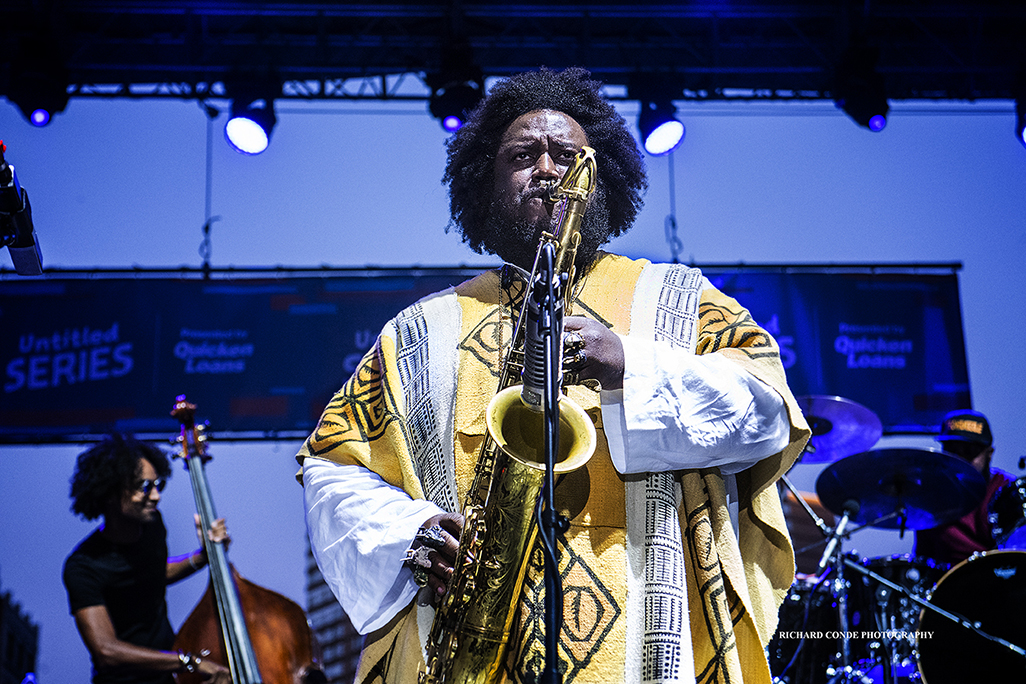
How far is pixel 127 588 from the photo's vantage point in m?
5.26

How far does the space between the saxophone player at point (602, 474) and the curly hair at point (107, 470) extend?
11.3ft

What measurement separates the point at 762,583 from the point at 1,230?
2.29 m

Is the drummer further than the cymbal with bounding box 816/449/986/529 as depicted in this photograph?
Yes

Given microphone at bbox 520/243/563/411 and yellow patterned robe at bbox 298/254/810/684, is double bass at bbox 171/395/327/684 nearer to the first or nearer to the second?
yellow patterned robe at bbox 298/254/810/684

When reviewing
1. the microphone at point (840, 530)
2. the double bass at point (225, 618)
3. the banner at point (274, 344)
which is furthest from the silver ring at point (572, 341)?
the banner at point (274, 344)

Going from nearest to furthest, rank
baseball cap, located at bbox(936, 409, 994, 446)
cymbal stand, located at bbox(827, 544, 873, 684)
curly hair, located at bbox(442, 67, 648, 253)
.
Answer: curly hair, located at bbox(442, 67, 648, 253)
cymbal stand, located at bbox(827, 544, 873, 684)
baseball cap, located at bbox(936, 409, 994, 446)

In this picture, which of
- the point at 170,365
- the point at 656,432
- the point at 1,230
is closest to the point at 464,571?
the point at 656,432

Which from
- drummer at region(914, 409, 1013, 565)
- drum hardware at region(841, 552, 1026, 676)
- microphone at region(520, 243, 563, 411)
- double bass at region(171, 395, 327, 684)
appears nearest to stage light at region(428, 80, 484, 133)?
double bass at region(171, 395, 327, 684)

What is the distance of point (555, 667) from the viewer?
1.74m

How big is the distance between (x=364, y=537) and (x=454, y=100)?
5.05m

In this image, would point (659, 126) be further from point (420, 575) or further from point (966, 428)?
point (420, 575)

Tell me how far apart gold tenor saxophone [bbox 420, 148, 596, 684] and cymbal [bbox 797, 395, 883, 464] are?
→ 4019 mm

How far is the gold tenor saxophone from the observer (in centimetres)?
219

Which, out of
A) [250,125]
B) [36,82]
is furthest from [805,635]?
[36,82]
